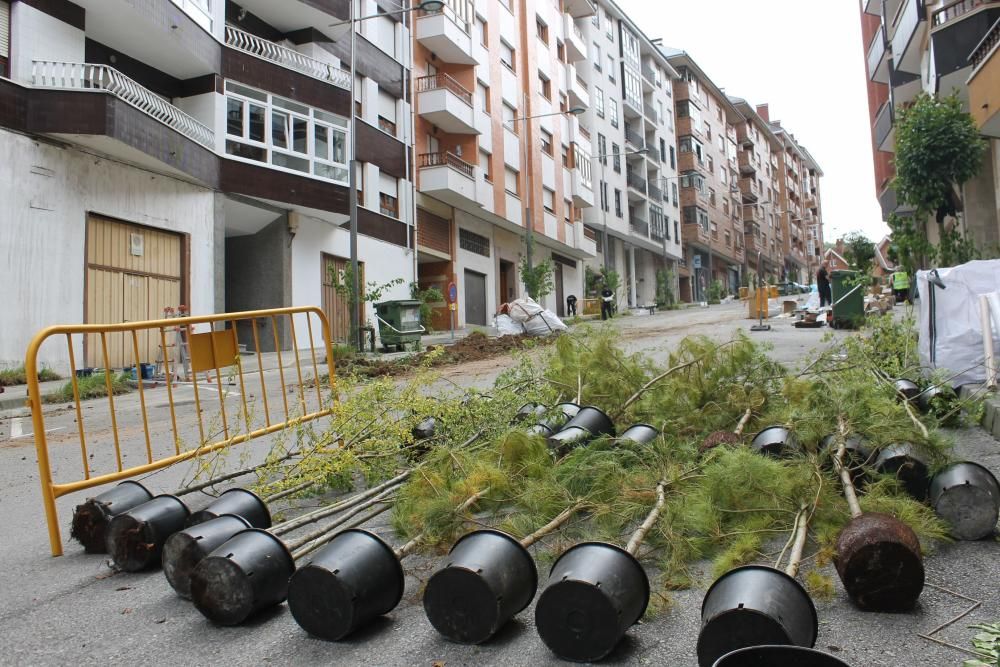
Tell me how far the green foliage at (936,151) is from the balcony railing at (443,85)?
16592 millimetres

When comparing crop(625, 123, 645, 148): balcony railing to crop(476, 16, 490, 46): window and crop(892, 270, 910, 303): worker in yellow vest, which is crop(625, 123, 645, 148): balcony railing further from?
crop(892, 270, 910, 303): worker in yellow vest

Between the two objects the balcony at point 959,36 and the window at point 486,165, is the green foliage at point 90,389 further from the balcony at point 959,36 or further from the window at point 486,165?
the window at point 486,165

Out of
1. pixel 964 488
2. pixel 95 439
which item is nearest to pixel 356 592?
pixel 964 488

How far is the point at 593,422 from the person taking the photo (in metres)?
4.66

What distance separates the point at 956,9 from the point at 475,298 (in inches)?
782

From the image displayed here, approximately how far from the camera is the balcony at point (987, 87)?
13.8 m

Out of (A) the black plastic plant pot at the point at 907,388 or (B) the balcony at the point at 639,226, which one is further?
(B) the balcony at the point at 639,226

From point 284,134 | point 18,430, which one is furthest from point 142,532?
point 284,134

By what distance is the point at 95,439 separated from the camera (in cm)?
751

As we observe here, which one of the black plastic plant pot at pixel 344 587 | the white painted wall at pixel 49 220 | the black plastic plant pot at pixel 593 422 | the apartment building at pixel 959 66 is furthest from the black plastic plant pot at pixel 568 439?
the apartment building at pixel 959 66

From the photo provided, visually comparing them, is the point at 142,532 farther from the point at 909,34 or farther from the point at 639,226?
the point at 639,226

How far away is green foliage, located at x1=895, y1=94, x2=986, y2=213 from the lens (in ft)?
50.0

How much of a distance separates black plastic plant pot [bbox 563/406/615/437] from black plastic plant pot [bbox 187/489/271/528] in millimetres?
1921

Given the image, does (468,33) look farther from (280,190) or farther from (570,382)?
(570,382)
